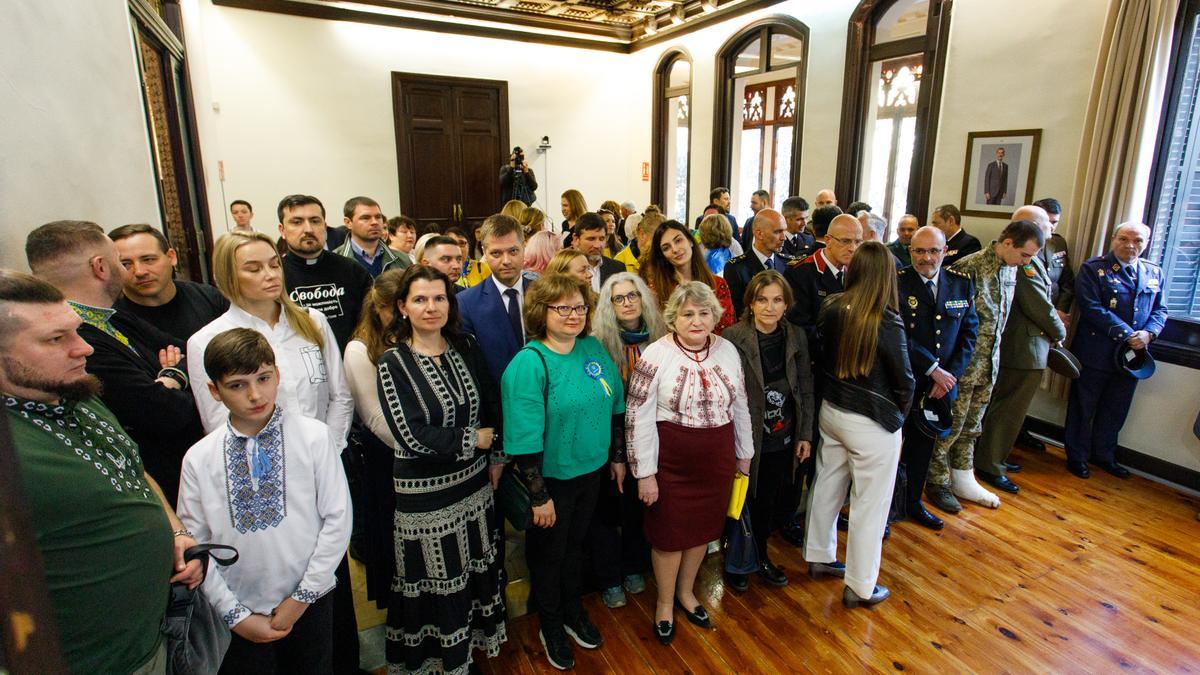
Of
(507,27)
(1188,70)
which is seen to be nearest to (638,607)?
(1188,70)

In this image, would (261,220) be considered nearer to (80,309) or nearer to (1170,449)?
(80,309)

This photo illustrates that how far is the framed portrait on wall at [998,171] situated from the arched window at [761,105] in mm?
2200

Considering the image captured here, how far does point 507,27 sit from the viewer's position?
8883 millimetres

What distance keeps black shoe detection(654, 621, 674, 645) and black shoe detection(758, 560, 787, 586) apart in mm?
662

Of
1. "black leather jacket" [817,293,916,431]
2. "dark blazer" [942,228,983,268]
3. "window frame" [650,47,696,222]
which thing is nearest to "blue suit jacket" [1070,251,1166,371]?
"dark blazer" [942,228,983,268]

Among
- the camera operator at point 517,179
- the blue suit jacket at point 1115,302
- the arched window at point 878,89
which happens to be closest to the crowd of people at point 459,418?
the blue suit jacket at point 1115,302

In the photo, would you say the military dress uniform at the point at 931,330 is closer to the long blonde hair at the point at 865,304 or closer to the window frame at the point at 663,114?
the long blonde hair at the point at 865,304

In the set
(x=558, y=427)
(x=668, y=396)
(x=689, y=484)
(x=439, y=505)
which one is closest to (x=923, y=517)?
(x=689, y=484)

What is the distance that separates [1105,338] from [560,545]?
3959mm

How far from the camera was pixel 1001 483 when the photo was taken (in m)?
3.89

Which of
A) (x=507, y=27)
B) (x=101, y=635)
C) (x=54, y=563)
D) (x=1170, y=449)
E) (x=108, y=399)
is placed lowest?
(x=1170, y=449)

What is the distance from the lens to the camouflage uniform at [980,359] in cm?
350

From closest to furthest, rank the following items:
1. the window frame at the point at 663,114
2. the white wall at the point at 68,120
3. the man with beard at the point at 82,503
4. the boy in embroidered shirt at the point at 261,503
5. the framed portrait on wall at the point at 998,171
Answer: the man with beard at the point at 82,503, the boy in embroidered shirt at the point at 261,503, the white wall at the point at 68,120, the framed portrait on wall at the point at 998,171, the window frame at the point at 663,114

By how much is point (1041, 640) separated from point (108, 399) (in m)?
3.54
